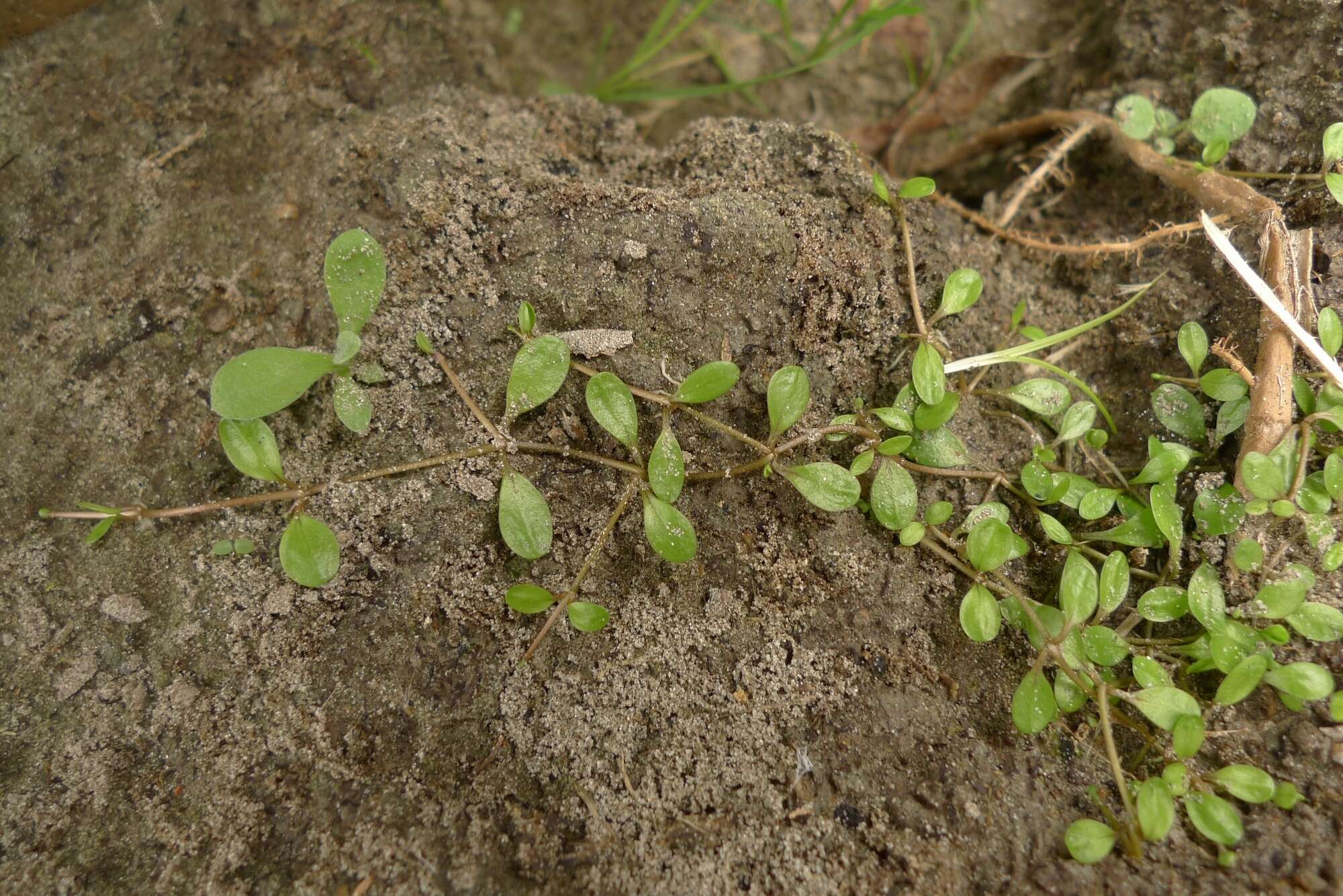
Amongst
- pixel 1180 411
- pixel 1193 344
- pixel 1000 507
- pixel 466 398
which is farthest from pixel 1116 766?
pixel 466 398

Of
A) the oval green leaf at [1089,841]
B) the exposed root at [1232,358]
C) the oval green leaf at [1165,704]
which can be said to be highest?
the exposed root at [1232,358]

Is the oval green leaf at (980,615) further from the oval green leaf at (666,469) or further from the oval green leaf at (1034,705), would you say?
the oval green leaf at (666,469)

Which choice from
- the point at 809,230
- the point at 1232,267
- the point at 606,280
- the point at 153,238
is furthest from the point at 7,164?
the point at 1232,267

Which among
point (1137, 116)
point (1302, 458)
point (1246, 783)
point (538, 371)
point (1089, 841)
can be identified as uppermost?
point (1137, 116)

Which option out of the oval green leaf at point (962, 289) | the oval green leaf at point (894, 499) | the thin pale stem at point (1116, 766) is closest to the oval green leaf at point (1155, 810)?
the thin pale stem at point (1116, 766)

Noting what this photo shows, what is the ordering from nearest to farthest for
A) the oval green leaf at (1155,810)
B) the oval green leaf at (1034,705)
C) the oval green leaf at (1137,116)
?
the oval green leaf at (1155,810) → the oval green leaf at (1034,705) → the oval green leaf at (1137,116)

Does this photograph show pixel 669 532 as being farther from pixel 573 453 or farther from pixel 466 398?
pixel 466 398
